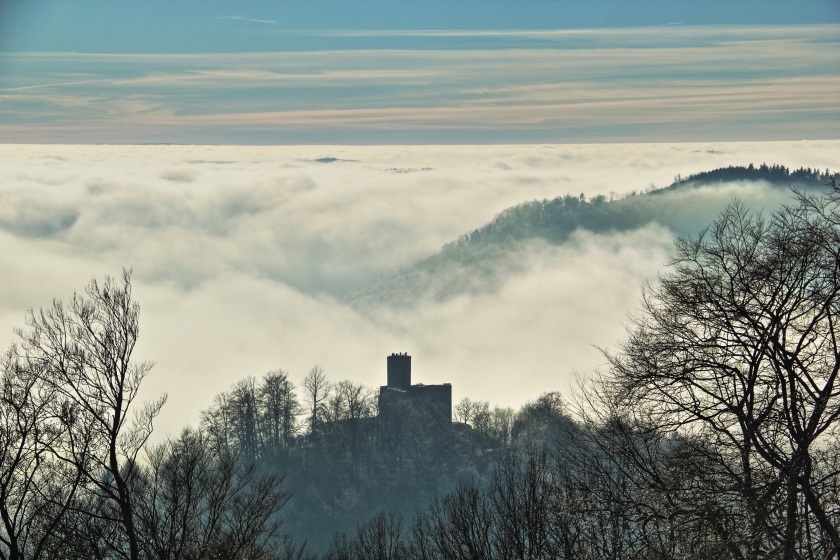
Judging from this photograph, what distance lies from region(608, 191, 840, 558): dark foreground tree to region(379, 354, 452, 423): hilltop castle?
94.3m

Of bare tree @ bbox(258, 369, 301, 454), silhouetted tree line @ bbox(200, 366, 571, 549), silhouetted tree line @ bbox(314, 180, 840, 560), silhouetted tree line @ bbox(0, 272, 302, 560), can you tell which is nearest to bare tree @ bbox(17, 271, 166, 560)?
silhouetted tree line @ bbox(0, 272, 302, 560)

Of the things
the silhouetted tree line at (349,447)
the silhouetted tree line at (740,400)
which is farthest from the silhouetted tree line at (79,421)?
the silhouetted tree line at (349,447)

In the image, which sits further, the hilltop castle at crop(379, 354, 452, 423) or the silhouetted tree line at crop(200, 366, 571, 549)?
the hilltop castle at crop(379, 354, 452, 423)

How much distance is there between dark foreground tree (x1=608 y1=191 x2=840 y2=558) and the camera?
14.3 meters

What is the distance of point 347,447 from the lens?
4075 inches

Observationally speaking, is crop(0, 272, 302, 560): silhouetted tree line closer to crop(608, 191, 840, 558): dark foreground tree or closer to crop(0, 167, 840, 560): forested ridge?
crop(0, 167, 840, 560): forested ridge

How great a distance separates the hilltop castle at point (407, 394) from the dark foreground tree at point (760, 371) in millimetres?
94305

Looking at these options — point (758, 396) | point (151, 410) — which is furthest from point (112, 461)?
point (758, 396)

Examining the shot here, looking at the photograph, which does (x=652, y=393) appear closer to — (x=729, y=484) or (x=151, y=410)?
(x=729, y=484)

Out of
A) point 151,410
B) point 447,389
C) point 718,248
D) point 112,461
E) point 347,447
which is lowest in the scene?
point 112,461

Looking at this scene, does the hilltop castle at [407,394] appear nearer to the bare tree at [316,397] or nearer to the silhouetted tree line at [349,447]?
the silhouetted tree line at [349,447]

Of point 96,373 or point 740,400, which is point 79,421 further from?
point 740,400

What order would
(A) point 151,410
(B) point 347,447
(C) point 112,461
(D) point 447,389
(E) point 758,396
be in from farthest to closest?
(D) point 447,389 → (B) point 347,447 → (A) point 151,410 → (C) point 112,461 → (E) point 758,396

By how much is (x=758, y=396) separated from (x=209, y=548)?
1205 cm
